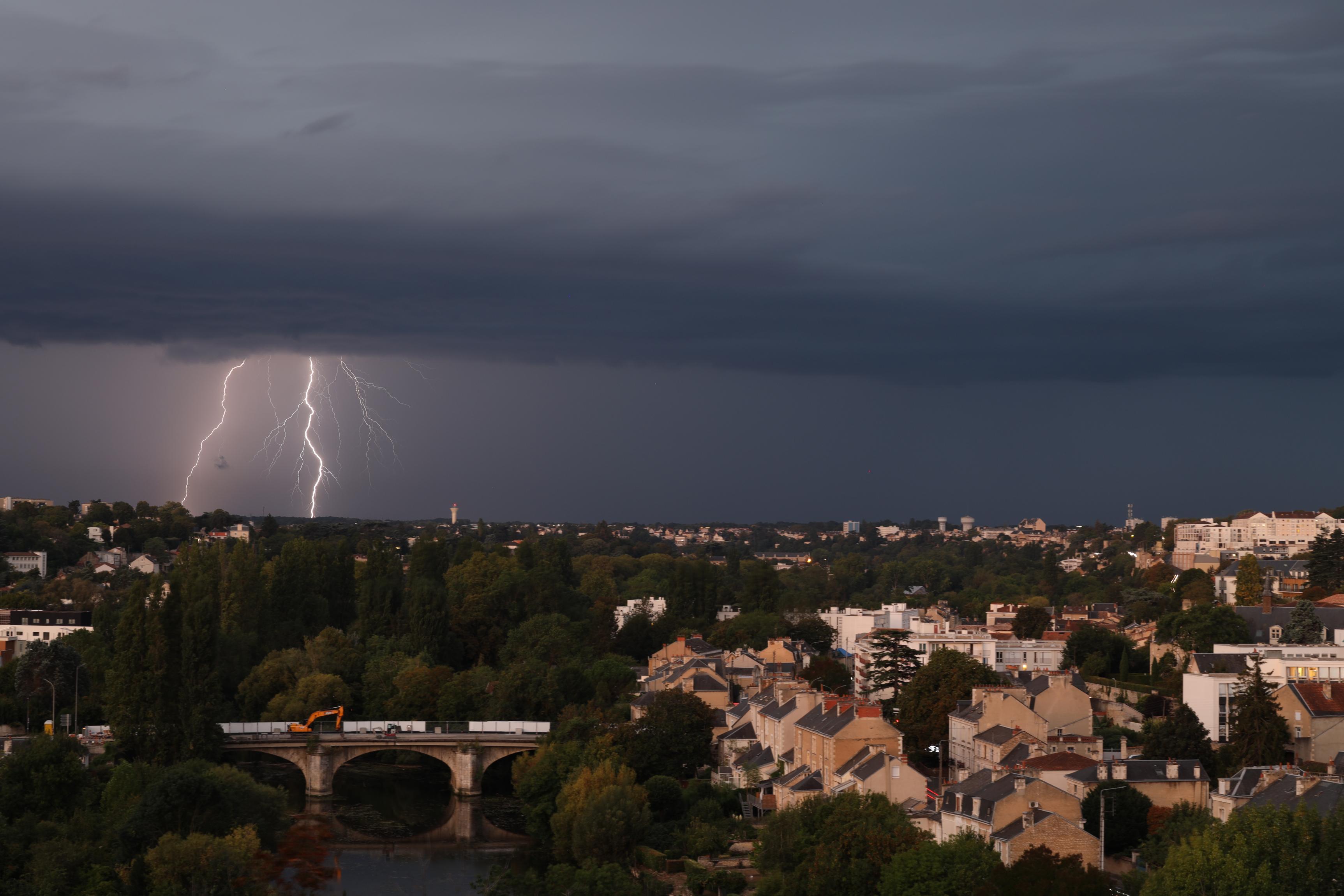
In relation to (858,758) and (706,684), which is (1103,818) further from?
(706,684)

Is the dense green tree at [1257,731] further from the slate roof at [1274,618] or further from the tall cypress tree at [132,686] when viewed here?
the tall cypress tree at [132,686]

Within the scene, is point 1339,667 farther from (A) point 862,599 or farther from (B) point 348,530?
(B) point 348,530

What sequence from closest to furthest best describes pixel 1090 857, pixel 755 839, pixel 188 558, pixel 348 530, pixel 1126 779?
pixel 1090 857 < pixel 1126 779 < pixel 755 839 < pixel 188 558 < pixel 348 530

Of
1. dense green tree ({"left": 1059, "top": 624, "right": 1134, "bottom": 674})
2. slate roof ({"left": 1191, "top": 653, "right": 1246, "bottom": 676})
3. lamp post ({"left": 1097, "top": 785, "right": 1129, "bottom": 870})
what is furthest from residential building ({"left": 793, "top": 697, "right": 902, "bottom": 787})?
dense green tree ({"left": 1059, "top": 624, "right": 1134, "bottom": 674})

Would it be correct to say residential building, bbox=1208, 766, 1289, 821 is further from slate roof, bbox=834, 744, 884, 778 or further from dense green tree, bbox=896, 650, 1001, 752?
dense green tree, bbox=896, 650, 1001, 752

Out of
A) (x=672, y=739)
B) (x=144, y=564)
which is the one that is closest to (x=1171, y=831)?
(x=672, y=739)

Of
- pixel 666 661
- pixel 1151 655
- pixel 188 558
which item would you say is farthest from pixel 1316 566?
pixel 188 558

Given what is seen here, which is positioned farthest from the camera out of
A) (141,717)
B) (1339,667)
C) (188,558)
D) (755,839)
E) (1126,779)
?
(188,558)
